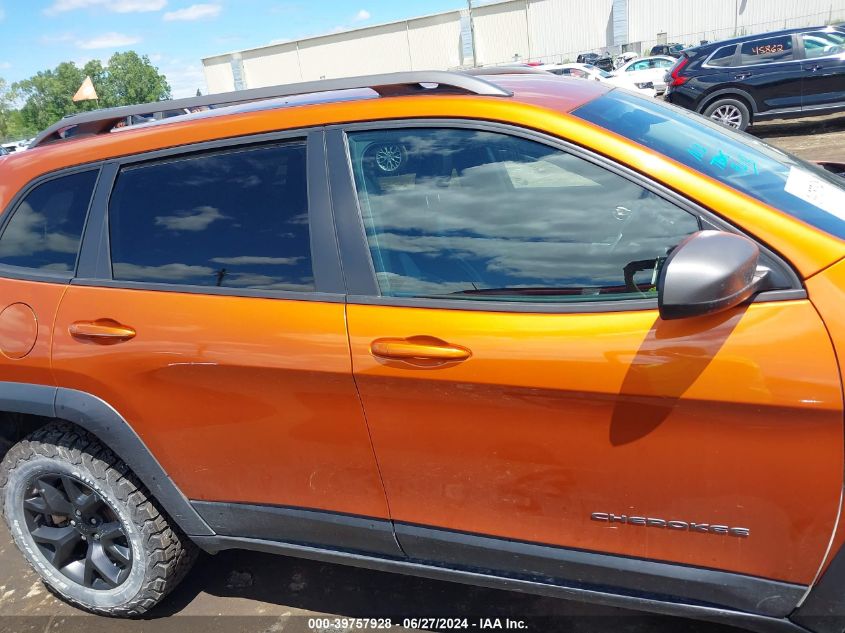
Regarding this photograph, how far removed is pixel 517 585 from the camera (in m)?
1.95

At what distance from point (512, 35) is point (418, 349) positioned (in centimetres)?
6412

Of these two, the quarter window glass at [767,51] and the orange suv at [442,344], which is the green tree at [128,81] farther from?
the orange suv at [442,344]

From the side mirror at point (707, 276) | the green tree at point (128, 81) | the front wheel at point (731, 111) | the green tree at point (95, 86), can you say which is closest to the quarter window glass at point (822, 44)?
the front wheel at point (731, 111)

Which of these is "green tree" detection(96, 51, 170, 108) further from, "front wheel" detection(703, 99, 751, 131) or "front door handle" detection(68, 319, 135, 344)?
"front door handle" detection(68, 319, 135, 344)

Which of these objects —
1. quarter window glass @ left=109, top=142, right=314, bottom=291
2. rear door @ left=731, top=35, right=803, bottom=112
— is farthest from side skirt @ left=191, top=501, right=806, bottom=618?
rear door @ left=731, top=35, right=803, bottom=112

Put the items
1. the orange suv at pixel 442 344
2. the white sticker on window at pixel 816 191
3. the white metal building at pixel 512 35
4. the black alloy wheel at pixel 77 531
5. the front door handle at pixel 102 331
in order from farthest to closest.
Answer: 1. the white metal building at pixel 512 35
2. the black alloy wheel at pixel 77 531
3. the front door handle at pixel 102 331
4. the white sticker on window at pixel 816 191
5. the orange suv at pixel 442 344

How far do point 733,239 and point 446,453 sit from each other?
0.91 meters

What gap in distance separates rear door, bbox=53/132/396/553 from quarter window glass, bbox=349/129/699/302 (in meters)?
0.19

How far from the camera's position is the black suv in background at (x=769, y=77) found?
1099cm

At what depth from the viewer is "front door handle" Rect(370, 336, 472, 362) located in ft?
5.86

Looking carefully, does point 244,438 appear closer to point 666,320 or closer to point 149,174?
point 149,174

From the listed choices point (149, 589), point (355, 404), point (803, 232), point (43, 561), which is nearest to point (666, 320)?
point (803, 232)

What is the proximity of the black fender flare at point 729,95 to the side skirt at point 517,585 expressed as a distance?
11.1m

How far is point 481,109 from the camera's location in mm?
1893
